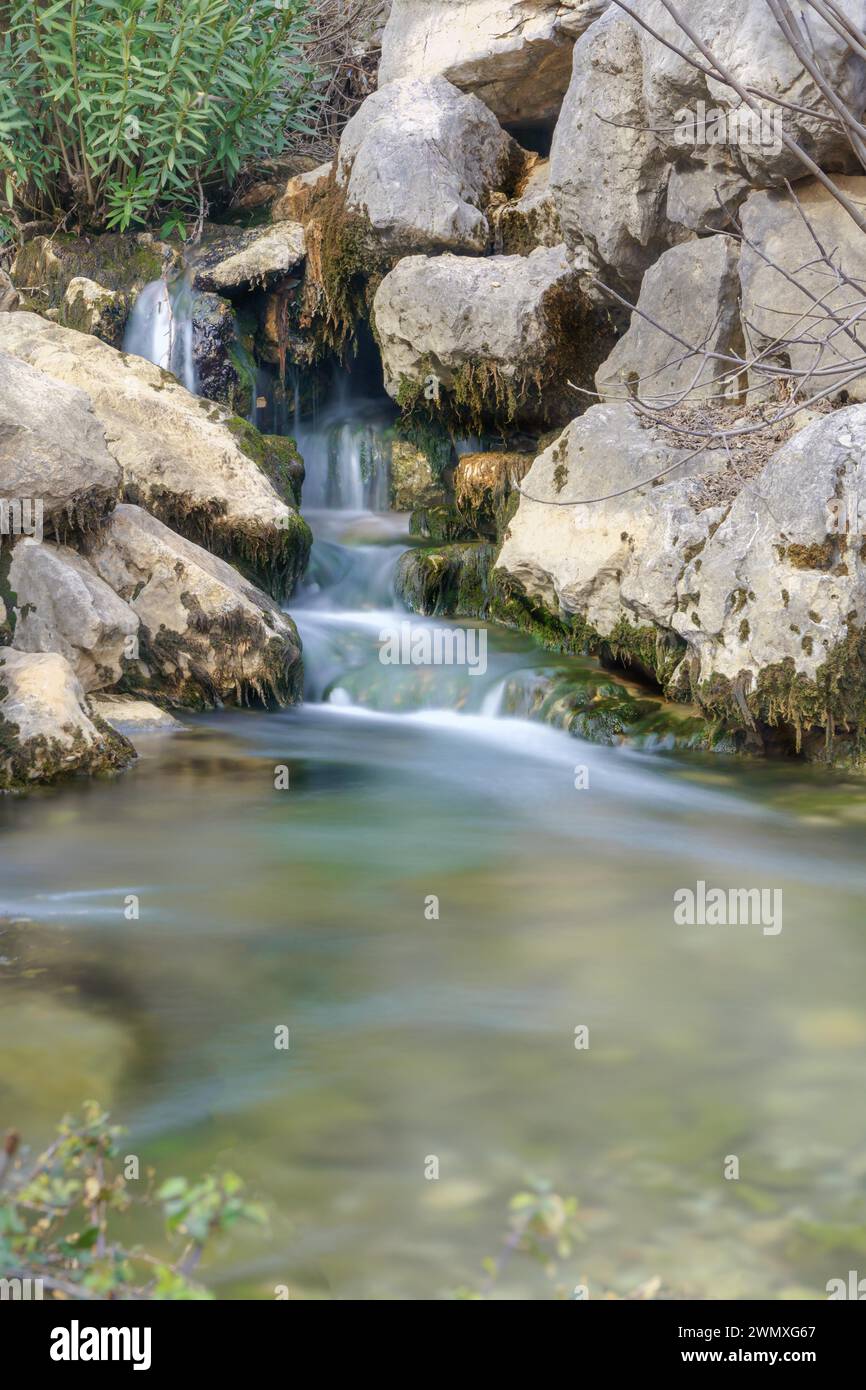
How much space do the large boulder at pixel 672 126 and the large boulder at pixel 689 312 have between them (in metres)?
0.24

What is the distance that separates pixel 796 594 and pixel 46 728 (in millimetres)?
3869

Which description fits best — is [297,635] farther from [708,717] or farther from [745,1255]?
[745,1255]

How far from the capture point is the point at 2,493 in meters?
7.34

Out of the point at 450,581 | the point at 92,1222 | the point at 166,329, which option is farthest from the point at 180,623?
the point at 92,1222

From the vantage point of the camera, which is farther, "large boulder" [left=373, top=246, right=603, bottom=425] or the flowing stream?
"large boulder" [left=373, top=246, right=603, bottom=425]

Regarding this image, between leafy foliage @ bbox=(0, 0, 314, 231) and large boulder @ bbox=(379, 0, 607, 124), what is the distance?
3.56ft

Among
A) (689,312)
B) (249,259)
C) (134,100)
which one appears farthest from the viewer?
(249,259)

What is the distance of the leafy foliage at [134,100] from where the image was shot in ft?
35.4

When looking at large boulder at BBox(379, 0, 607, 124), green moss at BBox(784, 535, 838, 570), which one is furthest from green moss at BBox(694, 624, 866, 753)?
large boulder at BBox(379, 0, 607, 124)

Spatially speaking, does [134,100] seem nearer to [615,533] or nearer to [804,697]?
[615,533]

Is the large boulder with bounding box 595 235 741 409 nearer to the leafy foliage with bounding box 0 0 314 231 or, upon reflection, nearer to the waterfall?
the waterfall

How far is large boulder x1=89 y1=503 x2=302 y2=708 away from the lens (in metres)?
7.99

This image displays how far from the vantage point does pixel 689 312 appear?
877 centimetres

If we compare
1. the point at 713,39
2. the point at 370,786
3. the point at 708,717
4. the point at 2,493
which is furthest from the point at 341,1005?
the point at 713,39
